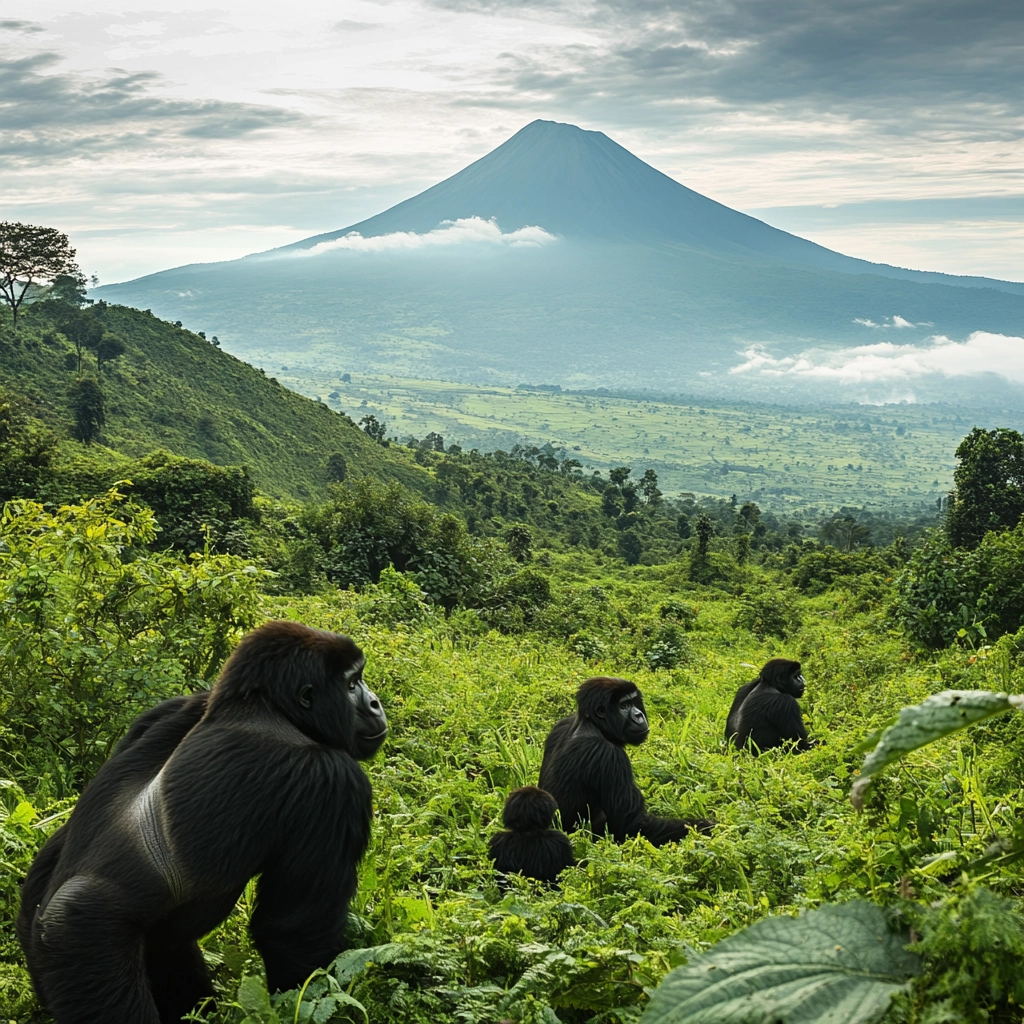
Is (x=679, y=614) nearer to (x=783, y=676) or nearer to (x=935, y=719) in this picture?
(x=783, y=676)

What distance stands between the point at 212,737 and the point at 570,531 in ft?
116

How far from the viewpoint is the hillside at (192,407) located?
36188mm

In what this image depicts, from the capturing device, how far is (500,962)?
2.74 metres

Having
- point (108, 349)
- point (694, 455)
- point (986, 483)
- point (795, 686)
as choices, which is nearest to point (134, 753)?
point (795, 686)

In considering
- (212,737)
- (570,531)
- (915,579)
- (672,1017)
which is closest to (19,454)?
(915,579)

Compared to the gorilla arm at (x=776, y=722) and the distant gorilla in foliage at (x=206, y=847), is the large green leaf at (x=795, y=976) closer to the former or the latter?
the distant gorilla in foliage at (x=206, y=847)

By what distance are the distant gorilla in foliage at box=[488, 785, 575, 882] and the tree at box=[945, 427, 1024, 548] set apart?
17466 mm

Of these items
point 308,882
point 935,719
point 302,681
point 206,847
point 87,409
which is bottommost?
point 308,882

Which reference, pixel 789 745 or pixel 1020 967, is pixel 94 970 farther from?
pixel 789 745

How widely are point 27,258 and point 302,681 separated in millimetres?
43992

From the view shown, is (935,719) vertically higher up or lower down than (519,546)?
higher up

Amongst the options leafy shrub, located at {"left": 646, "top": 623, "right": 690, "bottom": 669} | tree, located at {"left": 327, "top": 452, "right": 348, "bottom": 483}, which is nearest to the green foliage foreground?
leafy shrub, located at {"left": 646, "top": 623, "right": 690, "bottom": 669}

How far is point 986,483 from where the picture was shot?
64.2 ft

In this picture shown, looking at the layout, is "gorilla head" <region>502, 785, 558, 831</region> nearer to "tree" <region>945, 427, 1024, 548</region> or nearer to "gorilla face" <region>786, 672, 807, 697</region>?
"gorilla face" <region>786, 672, 807, 697</region>
